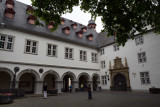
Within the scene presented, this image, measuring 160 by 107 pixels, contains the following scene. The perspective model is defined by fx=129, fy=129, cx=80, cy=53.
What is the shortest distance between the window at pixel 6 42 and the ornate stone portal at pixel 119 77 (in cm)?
1737

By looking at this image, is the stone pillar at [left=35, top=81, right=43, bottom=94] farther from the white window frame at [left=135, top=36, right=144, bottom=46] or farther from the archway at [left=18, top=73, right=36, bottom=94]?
the white window frame at [left=135, top=36, right=144, bottom=46]

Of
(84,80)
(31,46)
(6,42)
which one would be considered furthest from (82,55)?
(6,42)

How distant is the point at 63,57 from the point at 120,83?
11.0 meters

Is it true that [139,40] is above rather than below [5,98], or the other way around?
above

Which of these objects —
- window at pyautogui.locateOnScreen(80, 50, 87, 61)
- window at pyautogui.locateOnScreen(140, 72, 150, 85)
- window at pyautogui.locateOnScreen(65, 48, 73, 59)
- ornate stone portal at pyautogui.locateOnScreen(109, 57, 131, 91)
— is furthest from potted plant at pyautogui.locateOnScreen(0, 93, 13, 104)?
window at pyautogui.locateOnScreen(140, 72, 150, 85)

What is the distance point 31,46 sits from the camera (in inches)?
749

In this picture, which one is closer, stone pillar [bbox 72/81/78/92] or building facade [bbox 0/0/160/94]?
building facade [bbox 0/0/160/94]

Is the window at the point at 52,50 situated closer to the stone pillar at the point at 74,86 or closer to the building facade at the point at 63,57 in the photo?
the building facade at the point at 63,57

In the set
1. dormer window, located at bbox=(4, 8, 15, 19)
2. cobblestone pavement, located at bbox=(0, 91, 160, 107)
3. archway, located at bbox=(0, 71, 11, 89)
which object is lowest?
cobblestone pavement, located at bbox=(0, 91, 160, 107)

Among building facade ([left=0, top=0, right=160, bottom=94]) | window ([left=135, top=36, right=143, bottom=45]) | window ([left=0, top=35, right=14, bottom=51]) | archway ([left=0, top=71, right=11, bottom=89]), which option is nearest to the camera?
window ([left=0, top=35, right=14, bottom=51])

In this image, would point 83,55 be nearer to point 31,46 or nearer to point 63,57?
point 63,57

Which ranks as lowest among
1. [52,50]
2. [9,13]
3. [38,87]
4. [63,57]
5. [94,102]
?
[94,102]

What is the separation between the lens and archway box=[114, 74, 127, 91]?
73.5 feet

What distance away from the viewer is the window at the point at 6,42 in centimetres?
1679
